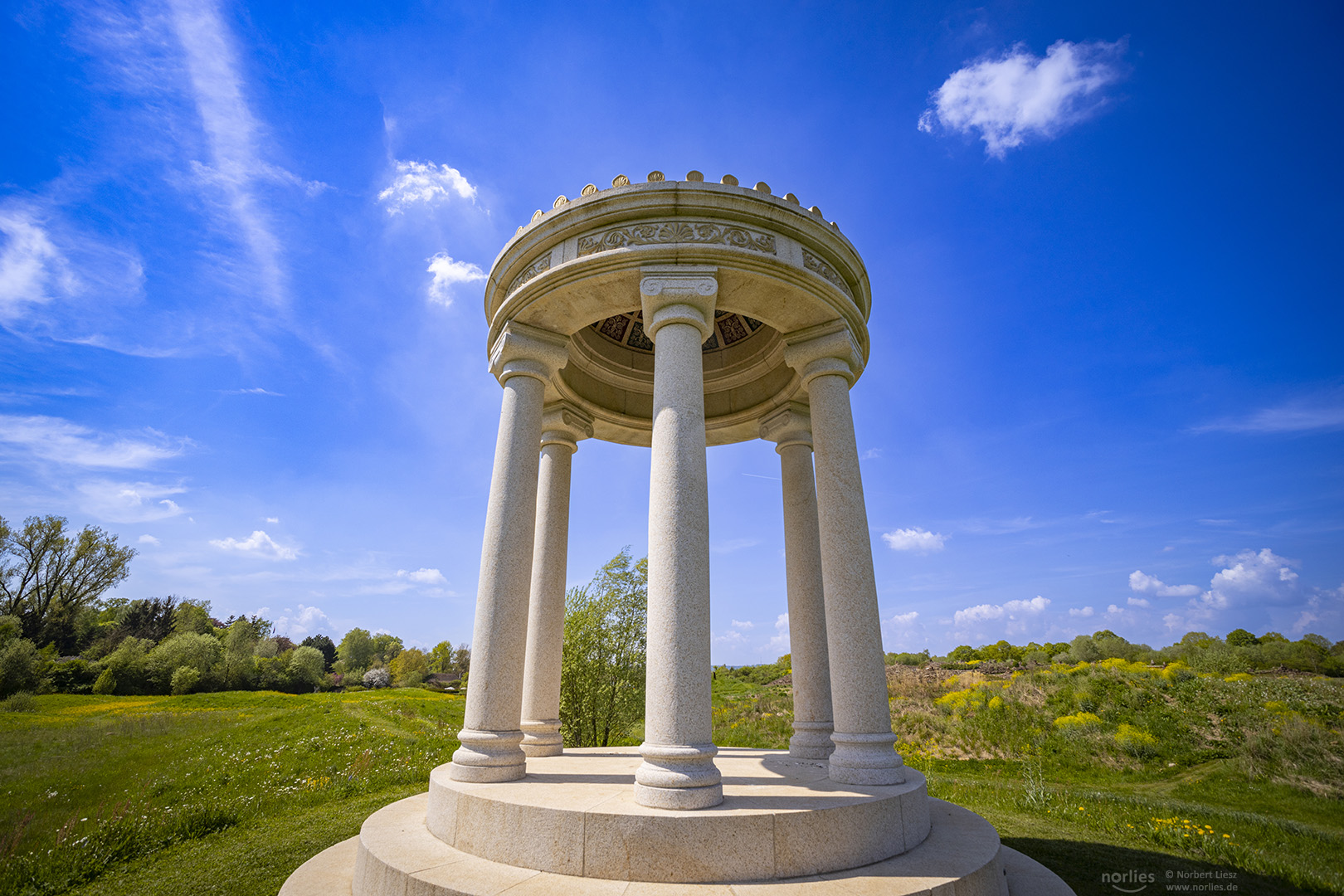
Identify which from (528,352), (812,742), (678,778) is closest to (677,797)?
(678,778)

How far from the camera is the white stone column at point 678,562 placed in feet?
39.0

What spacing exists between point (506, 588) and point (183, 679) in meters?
81.2

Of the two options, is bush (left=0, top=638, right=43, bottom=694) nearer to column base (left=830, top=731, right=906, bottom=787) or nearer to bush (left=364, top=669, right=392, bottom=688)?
bush (left=364, top=669, right=392, bottom=688)

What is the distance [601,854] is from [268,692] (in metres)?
90.1

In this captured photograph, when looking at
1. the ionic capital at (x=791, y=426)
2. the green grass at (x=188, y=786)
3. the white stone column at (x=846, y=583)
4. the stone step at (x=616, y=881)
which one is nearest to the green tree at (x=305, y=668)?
the green grass at (x=188, y=786)

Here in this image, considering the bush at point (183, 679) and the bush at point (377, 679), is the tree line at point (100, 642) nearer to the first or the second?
the bush at point (183, 679)

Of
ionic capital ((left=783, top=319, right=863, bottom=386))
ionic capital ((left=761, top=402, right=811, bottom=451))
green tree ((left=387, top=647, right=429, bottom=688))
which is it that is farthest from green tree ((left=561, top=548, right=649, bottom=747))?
green tree ((left=387, top=647, right=429, bottom=688))

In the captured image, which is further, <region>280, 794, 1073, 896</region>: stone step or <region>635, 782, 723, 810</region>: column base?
<region>635, 782, 723, 810</region>: column base

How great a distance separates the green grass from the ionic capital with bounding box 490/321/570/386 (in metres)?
17.8

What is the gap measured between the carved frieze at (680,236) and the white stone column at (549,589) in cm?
861

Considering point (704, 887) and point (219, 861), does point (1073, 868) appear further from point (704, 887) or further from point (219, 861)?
point (219, 861)

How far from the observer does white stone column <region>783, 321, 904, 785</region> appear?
47.4ft

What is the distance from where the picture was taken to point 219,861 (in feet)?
62.5

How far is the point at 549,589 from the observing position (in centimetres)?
2169
